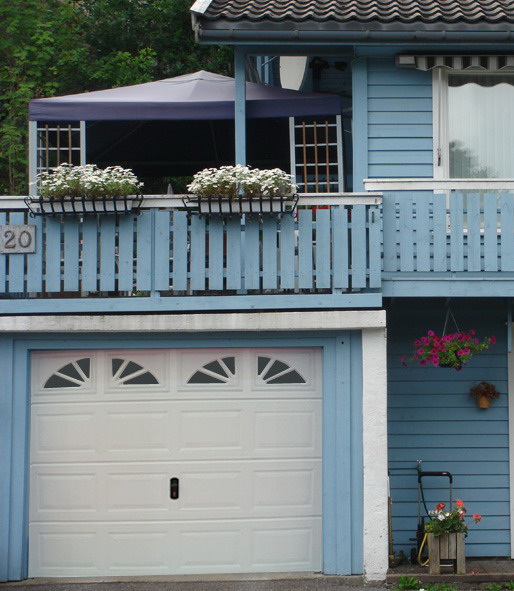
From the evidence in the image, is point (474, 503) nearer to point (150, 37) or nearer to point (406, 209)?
point (406, 209)

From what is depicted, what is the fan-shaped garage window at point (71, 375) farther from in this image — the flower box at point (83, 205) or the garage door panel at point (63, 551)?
the flower box at point (83, 205)

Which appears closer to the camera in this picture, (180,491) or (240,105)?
(180,491)

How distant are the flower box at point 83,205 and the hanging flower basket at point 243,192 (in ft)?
2.03

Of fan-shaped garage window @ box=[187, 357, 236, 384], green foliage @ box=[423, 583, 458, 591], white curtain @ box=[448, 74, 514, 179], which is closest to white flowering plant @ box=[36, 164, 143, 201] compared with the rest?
fan-shaped garage window @ box=[187, 357, 236, 384]

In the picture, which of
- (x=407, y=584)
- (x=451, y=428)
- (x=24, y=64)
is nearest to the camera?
(x=407, y=584)

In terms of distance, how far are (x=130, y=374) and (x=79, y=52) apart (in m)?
13.7

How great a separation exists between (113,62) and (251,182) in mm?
13490

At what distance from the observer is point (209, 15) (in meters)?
10.4

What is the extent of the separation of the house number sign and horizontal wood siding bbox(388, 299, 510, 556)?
12.9ft

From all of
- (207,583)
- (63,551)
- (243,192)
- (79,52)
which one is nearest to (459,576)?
(207,583)

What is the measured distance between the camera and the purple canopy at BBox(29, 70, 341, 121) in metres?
11.1

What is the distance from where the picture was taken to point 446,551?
10.1 meters

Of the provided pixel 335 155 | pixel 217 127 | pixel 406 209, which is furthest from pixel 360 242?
pixel 217 127

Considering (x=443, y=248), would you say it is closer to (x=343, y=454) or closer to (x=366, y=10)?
(x=343, y=454)
